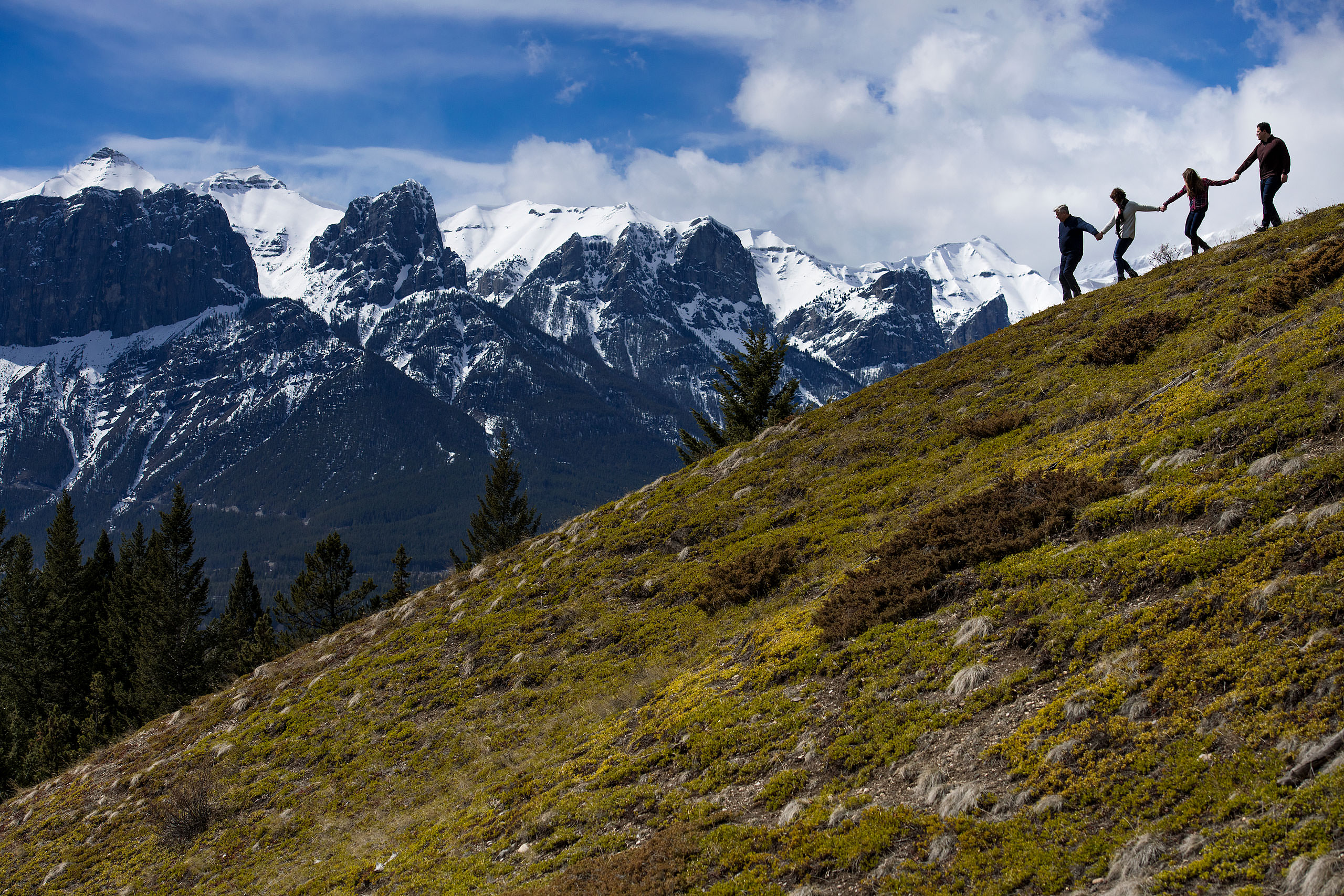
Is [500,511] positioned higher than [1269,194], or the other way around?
[1269,194]

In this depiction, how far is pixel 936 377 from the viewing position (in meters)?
25.5

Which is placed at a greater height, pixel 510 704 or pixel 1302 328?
pixel 1302 328

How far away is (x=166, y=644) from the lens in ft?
168

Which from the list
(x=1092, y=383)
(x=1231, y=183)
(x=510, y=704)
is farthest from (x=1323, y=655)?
(x=1231, y=183)

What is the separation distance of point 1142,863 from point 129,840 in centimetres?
2079

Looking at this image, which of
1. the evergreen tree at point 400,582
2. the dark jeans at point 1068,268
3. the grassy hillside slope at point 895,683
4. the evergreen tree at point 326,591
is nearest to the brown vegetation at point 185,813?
the grassy hillside slope at point 895,683

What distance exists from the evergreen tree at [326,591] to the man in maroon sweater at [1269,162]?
182 ft

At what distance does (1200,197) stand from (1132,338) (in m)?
7.29

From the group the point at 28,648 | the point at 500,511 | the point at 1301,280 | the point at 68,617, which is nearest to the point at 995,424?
the point at 1301,280

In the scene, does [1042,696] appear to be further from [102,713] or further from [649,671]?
[102,713]

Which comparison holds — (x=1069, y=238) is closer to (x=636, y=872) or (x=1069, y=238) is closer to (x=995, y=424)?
(x=995, y=424)

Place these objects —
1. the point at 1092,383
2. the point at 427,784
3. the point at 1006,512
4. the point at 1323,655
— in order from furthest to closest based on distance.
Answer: the point at 1092,383, the point at 427,784, the point at 1006,512, the point at 1323,655

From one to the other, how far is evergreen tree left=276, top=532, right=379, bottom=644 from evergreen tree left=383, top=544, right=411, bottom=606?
1.65m

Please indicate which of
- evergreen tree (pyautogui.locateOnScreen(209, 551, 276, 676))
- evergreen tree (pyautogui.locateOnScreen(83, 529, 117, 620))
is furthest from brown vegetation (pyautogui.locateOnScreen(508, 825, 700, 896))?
evergreen tree (pyautogui.locateOnScreen(83, 529, 117, 620))
